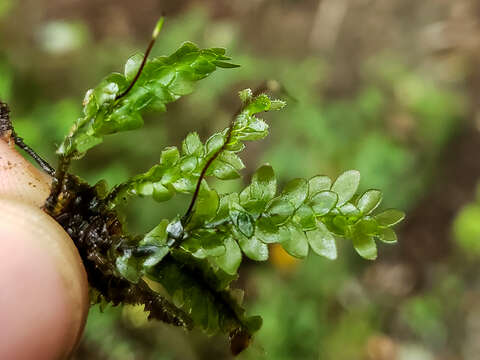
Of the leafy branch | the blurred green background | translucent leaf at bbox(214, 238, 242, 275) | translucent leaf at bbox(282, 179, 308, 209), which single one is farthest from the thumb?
the blurred green background

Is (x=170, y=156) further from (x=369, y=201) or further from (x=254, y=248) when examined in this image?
(x=369, y=201)

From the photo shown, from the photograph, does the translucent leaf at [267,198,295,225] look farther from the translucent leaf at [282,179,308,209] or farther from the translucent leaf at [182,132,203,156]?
the translucent leaf at [182,132,203,156]

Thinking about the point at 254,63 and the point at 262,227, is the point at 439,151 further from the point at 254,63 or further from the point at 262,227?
the point at 262,227

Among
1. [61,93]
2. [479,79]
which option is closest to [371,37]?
[479,79]

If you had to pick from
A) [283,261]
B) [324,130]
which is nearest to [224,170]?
[283,261]

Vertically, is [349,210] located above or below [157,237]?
above
